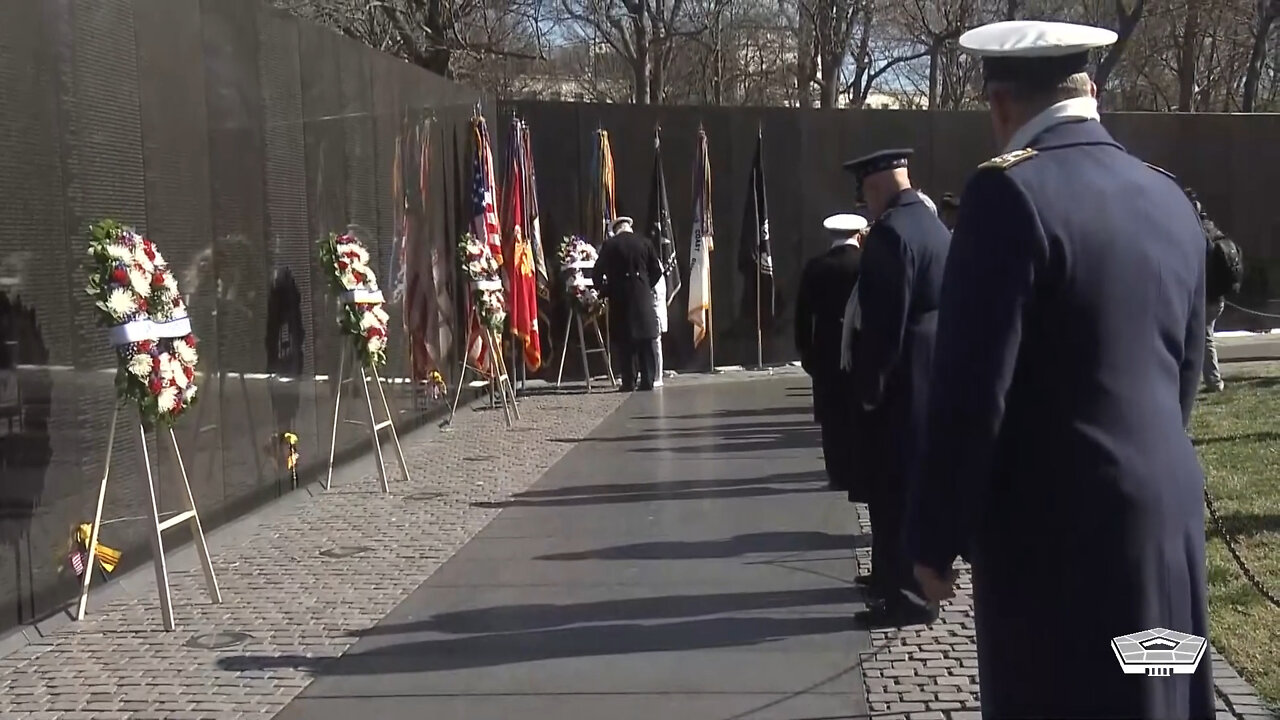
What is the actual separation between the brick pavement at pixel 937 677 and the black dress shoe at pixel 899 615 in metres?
0.04

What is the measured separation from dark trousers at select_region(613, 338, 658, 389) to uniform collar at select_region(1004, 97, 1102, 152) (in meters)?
12.6

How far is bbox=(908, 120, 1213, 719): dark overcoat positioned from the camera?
8.93 feet

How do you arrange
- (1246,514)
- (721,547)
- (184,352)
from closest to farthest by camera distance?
(184,352), (721,547), (1246,514)

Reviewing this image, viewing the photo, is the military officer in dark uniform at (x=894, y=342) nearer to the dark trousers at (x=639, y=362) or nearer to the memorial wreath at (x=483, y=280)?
the memorial wreath at (x=483, y=280)

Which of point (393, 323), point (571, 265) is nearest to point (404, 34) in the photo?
point (571, 265)

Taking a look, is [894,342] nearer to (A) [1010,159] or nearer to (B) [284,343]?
(A) [1010,159]

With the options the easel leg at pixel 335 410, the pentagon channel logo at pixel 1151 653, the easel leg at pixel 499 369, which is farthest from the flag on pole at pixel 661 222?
the pentagon channel logo at pixel 1151 653

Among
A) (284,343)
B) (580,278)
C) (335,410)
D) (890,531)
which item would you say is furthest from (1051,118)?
(580,278)

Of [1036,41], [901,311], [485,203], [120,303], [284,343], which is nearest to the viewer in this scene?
[1036,41]

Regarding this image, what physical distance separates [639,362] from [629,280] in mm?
1147

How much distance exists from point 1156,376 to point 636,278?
40.4 feet

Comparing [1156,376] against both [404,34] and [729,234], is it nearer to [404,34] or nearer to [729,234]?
[729,234]

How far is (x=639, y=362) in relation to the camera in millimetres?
15758

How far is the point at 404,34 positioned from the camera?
946 inches
